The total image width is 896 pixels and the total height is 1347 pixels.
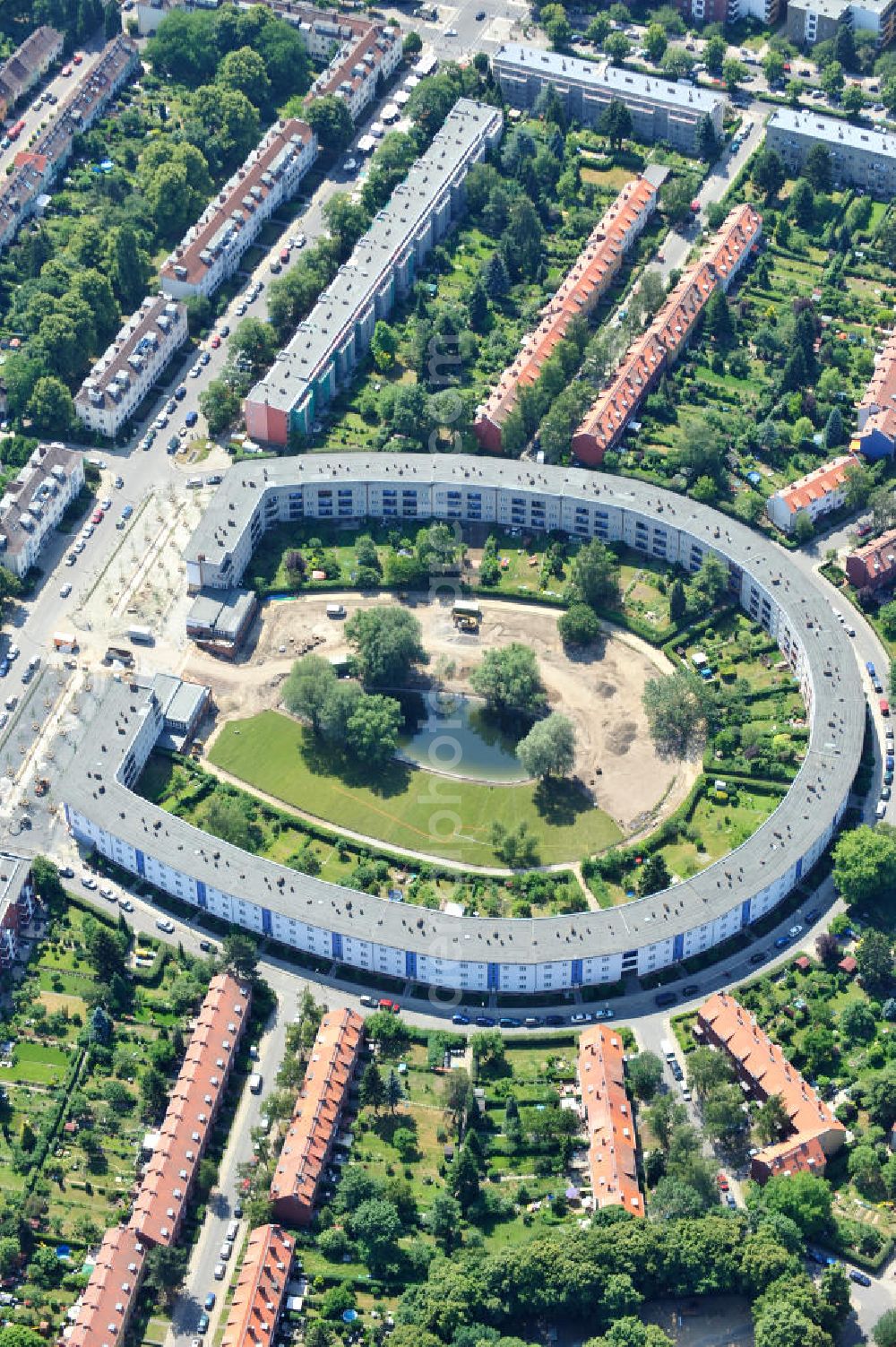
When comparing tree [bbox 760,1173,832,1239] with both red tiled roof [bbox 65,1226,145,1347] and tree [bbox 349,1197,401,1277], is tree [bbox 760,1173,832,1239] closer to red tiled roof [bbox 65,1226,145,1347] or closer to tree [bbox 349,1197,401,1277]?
tree [bbox 349,1197,401,1277]

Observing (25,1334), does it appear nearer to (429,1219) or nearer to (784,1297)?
(429,1219)

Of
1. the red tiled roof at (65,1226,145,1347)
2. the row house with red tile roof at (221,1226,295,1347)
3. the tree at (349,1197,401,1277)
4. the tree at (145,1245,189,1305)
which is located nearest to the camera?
the row house with red tile roof at (221,1226,295,1347)

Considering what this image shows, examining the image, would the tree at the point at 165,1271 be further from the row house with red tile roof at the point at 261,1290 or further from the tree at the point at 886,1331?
the tree at the point at 886,1331

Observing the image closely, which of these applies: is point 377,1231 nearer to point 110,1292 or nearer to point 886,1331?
point 110,1292

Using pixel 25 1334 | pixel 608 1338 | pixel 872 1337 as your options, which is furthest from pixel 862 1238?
pixel 25 1334

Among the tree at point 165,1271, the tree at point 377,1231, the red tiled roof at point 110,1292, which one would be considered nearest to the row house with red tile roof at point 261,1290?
the tree at point 165,1271

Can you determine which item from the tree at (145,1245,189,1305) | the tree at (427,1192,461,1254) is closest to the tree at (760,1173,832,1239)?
the tree at (427,1192,461,1254)

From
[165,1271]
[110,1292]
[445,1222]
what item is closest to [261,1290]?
[165,1271]
